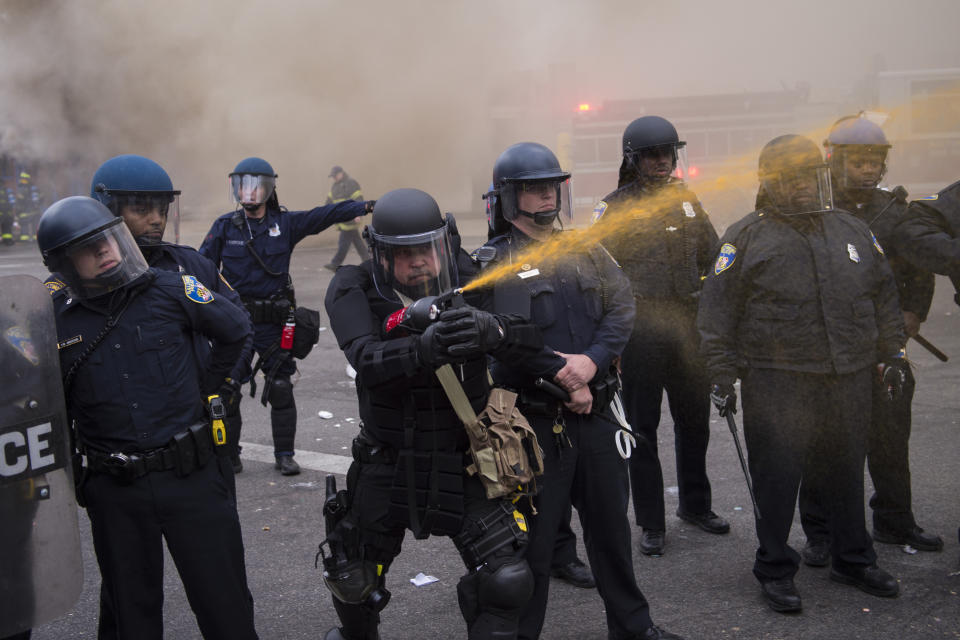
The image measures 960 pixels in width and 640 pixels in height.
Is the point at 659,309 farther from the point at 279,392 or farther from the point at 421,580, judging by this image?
the point at 279,392

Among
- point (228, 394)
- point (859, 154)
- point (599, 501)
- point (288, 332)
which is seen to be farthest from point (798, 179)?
point (288, 332)

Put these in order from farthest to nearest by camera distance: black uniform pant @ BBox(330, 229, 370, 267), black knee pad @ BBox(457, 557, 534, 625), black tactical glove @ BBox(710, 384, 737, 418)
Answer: black uniform pant @ BBox(330, 229, 370, 267) < black tactical glove @ BBox(710, 384, 737, 418) < black knee pad @ BBox(457, 557, 534, 625)

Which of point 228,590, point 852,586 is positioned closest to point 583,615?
point 852,586

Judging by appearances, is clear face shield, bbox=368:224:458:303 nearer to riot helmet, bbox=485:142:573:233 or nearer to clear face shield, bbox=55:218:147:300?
riot helmet, bbox=485:142:573:233

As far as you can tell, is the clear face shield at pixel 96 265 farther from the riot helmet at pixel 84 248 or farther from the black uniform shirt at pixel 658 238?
the black uniform shirt at pixel 658 238

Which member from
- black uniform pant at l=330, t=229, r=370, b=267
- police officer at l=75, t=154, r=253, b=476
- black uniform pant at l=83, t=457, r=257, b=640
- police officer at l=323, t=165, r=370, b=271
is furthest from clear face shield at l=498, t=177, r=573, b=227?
black uniform pant at l=330, t=229, r=370, b=267

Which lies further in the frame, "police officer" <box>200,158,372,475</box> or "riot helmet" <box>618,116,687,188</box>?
"police officer" <box>200,158,372,475</box>

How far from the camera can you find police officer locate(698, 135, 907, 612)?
11.9 feet

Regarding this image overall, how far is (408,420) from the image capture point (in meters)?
2.88

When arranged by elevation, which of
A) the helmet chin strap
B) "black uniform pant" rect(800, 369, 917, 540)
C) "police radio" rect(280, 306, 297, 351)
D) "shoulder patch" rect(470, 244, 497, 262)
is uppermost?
the helmet chin strap

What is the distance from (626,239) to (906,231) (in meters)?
1.30

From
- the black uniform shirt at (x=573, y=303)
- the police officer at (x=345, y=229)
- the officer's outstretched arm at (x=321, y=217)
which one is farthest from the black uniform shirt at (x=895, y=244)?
the police officer at (x=345, y=229)

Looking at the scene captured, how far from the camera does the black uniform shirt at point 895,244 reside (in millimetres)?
A: 4262

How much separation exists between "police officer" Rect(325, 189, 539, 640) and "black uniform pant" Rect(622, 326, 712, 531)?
1.45 metres
